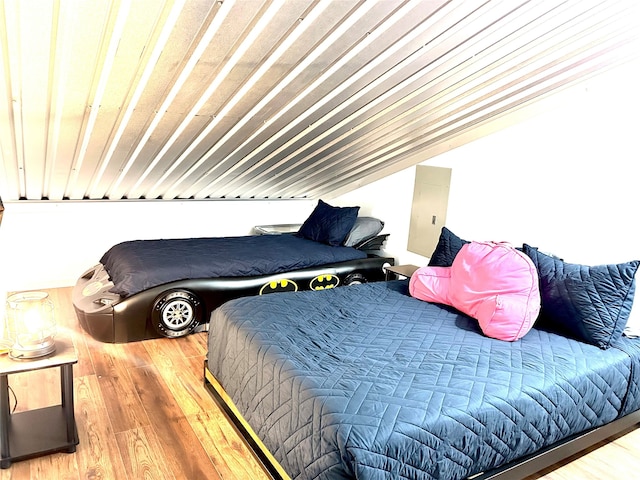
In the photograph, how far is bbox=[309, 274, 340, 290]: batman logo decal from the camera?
4.04 metres

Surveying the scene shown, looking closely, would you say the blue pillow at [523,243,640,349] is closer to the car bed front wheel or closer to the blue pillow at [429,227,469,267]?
the blue pillow at [429,227,469,267]

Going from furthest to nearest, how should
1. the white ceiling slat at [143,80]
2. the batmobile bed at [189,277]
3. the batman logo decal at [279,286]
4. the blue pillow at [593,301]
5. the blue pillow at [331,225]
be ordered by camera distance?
the blue pillow at [331,225]
the batman logo decal at [279,286]
the batmobile bed at [189,277]
the blue pillow at [593,301]
the white ceiling slat at [143,80]

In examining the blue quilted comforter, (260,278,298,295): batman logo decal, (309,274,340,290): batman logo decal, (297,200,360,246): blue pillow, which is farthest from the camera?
(297,200,360,246): blue pillow

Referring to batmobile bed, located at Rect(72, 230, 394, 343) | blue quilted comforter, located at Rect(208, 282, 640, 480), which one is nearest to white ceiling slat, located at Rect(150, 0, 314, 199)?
batmobile bed, located at Rect(72, 230, 394, 343)

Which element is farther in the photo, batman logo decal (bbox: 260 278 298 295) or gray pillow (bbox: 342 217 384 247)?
gray pillow (bbox: 342 217 384 247)

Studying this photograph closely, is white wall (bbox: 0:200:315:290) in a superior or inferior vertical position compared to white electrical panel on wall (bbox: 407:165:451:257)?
inferior

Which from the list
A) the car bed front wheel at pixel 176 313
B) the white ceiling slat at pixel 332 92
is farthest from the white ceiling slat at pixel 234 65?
the car bed front wheel at pixel 176 313

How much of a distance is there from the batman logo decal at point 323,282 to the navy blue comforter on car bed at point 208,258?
0.12m

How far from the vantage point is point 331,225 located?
4465mm

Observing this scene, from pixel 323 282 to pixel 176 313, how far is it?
116 cm

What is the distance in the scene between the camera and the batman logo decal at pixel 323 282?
4039mm

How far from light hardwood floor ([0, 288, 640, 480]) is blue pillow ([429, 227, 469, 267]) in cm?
129

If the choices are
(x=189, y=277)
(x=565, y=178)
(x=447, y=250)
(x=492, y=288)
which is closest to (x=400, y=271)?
(x=447, y=250)

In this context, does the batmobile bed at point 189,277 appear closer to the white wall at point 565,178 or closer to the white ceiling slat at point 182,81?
the white ceiling slat at point 182,81
